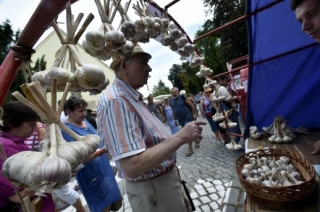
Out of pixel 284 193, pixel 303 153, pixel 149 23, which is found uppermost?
pixel 149 23

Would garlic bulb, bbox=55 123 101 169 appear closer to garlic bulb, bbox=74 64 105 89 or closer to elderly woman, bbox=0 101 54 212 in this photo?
garlic bulb, bbox=74 64 105 89

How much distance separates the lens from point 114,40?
1.04m

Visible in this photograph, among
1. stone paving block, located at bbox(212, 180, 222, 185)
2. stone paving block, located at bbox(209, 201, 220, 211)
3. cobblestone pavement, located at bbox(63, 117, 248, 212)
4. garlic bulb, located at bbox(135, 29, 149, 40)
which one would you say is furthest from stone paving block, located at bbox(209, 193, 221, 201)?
garlic bulb, located at bbox(135, 29, 149, 40)

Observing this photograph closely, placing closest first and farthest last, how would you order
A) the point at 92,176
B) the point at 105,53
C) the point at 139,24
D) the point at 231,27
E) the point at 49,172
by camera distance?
1. the point at 49,172
2. the point at 105,53
3. the point at 139,24
4. the point at 92,176
5. the point at 231,27

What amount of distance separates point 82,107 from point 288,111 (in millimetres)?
3331

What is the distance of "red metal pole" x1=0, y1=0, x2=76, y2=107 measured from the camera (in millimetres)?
529

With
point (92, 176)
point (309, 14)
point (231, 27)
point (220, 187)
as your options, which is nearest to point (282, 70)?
point (309, 14)

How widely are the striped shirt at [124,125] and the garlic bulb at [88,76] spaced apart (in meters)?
0.59

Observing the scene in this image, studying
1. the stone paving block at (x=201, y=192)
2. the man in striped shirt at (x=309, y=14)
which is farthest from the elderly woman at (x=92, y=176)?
the man in striped shirt at (x=309, y=14)

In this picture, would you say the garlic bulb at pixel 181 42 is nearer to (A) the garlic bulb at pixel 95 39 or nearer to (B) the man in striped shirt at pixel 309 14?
(B) the man in striped shirt at pixel 309 14

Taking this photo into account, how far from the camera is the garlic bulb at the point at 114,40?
3.40ft

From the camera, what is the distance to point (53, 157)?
0.47 meters

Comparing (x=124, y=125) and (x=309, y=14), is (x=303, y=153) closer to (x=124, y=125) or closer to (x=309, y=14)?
(x=309, y=14)

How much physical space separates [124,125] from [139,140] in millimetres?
139
